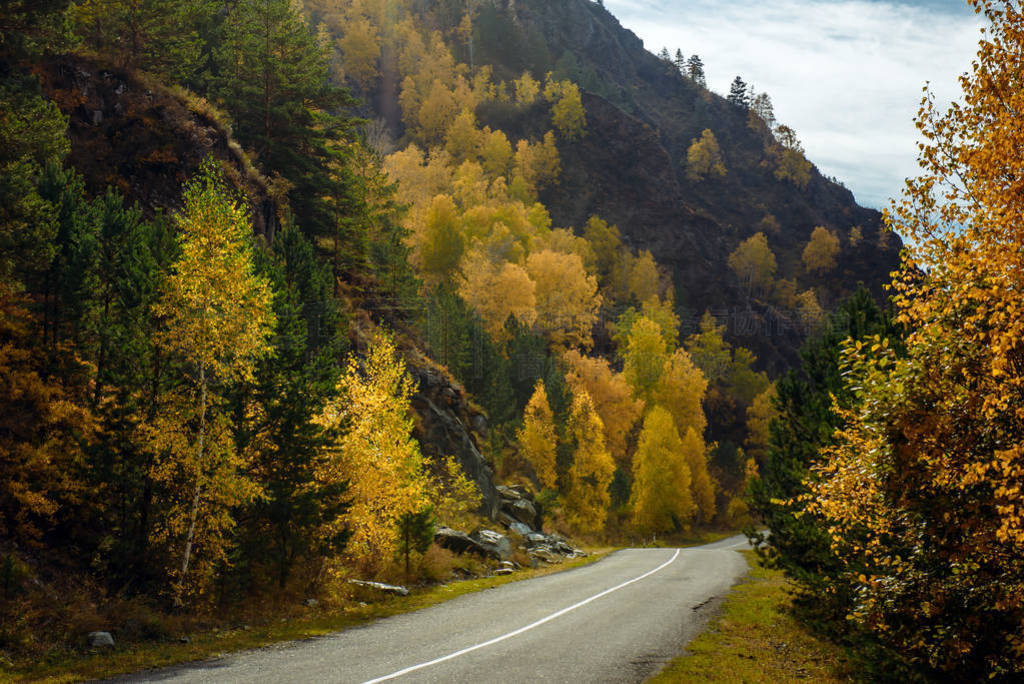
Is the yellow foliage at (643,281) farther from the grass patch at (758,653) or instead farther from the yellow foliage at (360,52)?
the grass patch at (758,653)

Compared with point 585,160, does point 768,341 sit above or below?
below

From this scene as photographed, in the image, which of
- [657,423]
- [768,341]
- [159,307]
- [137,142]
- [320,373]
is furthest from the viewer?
[768,341]

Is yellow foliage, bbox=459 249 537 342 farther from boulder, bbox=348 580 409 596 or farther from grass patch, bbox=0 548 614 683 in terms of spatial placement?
grass patch, bbox=0 548 614 683

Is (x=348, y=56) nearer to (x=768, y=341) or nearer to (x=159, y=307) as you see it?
(x=768, y=341)

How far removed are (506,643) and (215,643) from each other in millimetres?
6438

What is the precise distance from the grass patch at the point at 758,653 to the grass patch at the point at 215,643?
842 cm

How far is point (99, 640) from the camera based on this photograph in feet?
41.8

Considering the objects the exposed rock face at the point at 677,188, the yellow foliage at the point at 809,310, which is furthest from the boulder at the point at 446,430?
the yellow foliage at the point at 809,310

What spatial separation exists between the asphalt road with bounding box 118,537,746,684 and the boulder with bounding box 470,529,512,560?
275 inches

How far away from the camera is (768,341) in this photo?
5084 inches

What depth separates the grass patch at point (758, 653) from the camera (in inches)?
465

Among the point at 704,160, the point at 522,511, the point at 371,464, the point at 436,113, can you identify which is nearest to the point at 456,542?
the point at 371,464

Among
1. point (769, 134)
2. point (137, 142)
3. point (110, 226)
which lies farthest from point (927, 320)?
point (769, 134)

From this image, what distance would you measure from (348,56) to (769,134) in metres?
125
